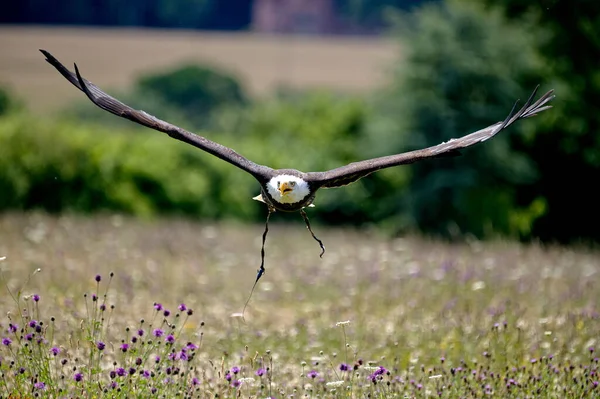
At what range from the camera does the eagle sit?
761cm

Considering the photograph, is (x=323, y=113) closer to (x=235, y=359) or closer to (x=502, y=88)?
(x=502, y=88)

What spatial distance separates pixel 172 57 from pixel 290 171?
1497 inches

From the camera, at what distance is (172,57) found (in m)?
45.2

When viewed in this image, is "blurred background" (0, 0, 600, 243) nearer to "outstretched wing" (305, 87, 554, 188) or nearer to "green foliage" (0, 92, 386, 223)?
"green foliage" (0, 92, 386, 223)

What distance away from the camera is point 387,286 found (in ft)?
39.8

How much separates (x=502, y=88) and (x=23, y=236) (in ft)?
36.3

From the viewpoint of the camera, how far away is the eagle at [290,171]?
7605 millimetres

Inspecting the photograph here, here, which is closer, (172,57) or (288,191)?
(288,191)

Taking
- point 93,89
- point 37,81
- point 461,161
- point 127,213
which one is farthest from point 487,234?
point 37,81

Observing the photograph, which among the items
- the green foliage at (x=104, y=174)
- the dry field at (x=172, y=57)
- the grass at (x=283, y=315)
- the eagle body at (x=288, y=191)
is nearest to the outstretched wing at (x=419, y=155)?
the eagle body at (x=288, y=191)

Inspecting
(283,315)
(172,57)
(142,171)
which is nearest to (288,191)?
(283,315)

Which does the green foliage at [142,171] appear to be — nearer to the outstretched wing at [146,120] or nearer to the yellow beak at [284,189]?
the outstretched wing at [146,120]

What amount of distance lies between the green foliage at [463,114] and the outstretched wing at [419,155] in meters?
13.1

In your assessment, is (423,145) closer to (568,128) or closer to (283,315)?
(568,128)
